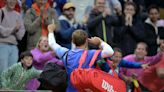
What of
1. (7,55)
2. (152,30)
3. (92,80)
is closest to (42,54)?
(7,55)

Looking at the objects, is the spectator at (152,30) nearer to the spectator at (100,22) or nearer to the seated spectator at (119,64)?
the spectator at (100,22)

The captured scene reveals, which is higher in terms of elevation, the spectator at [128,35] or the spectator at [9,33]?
the spectator at [9,33]

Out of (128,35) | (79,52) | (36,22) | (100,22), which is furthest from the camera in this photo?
(128,35)

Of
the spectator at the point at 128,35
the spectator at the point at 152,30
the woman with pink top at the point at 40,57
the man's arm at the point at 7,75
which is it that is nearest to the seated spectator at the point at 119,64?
the woman with pink top at the point at 40,57

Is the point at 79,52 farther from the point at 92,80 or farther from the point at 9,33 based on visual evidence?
the point at 9,33

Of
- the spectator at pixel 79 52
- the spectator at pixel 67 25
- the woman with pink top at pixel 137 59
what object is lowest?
the woman with pink top at pixel 137 59

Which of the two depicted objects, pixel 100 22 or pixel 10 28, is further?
pixel 100 22

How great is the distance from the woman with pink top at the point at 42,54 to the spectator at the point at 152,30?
93.3 inches

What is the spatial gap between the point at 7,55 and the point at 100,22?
2157 mm

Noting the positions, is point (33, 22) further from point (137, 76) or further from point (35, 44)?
point (137, 76)

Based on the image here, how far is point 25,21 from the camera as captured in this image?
1273cm

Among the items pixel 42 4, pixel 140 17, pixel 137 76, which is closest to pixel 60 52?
pixel 137 76

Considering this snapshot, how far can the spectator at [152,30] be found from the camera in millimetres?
13477

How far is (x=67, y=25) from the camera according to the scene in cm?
1297
